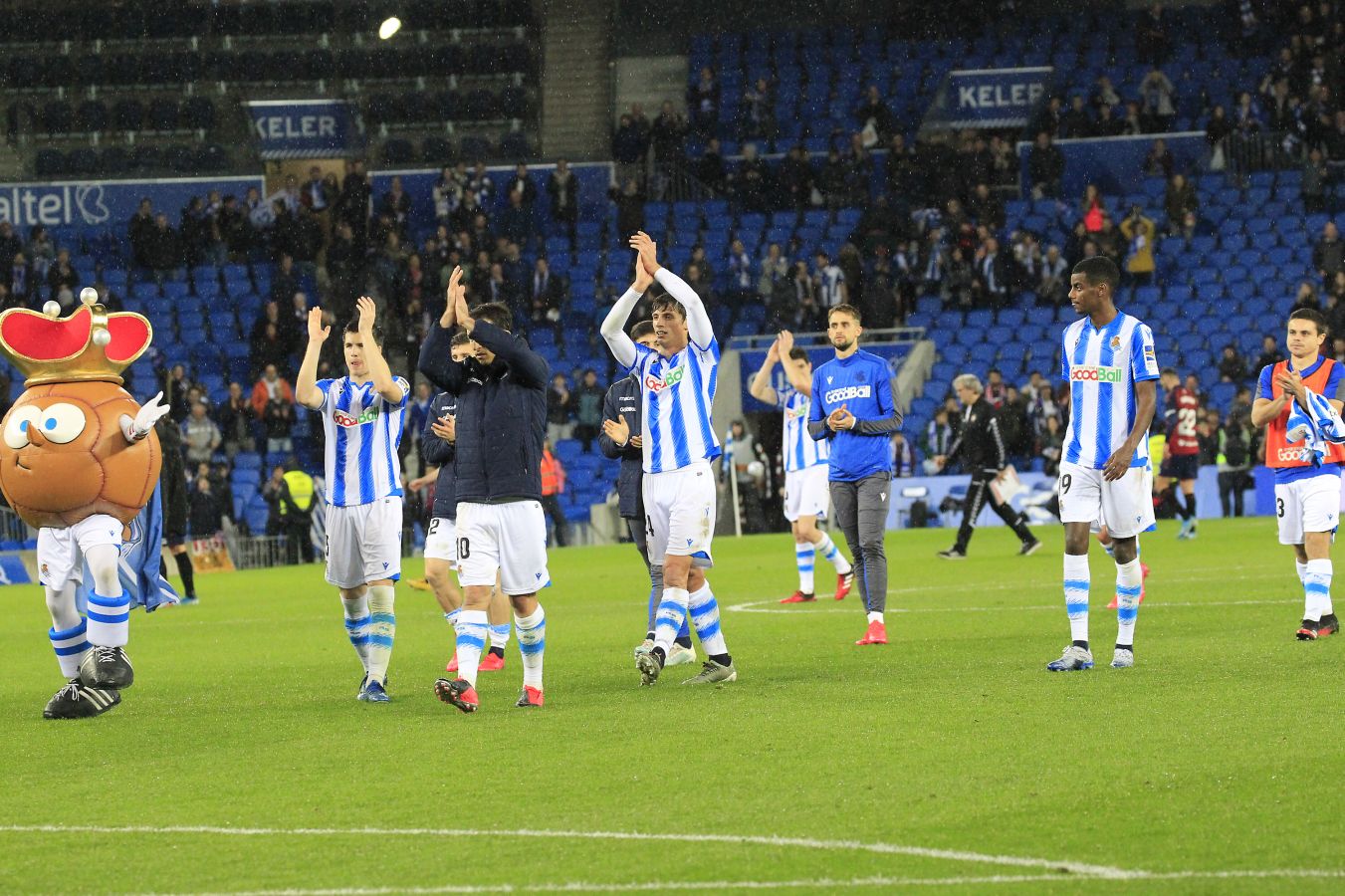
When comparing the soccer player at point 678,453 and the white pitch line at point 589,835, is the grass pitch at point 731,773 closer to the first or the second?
the white pitch line at point 589,835

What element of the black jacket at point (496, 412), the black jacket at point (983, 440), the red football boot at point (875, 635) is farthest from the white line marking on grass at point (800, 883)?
the black jacket at point (983, 440)

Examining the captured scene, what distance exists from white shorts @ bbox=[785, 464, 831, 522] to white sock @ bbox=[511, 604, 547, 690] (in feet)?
25.8

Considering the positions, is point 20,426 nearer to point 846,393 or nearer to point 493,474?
point 493,474

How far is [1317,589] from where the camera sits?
37.5 ft

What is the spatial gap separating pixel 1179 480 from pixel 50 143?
25.0m

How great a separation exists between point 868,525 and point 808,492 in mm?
5079

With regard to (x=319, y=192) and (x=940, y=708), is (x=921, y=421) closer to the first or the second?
(x=319, y=192)

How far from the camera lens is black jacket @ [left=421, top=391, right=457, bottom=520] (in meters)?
11.6

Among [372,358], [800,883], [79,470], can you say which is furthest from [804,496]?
[800,883]

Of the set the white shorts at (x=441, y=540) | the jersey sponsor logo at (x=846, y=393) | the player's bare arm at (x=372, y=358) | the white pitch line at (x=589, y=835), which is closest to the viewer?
the white pitch line at (x=589, y=835)

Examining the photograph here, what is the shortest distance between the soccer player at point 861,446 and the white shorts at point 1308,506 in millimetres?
2530

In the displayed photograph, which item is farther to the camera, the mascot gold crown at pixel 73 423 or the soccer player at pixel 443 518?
the soccer player at pixel 443 518

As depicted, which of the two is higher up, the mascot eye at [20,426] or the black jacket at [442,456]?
the mascot eye at [20,426]

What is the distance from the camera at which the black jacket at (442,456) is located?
11.6 metres
